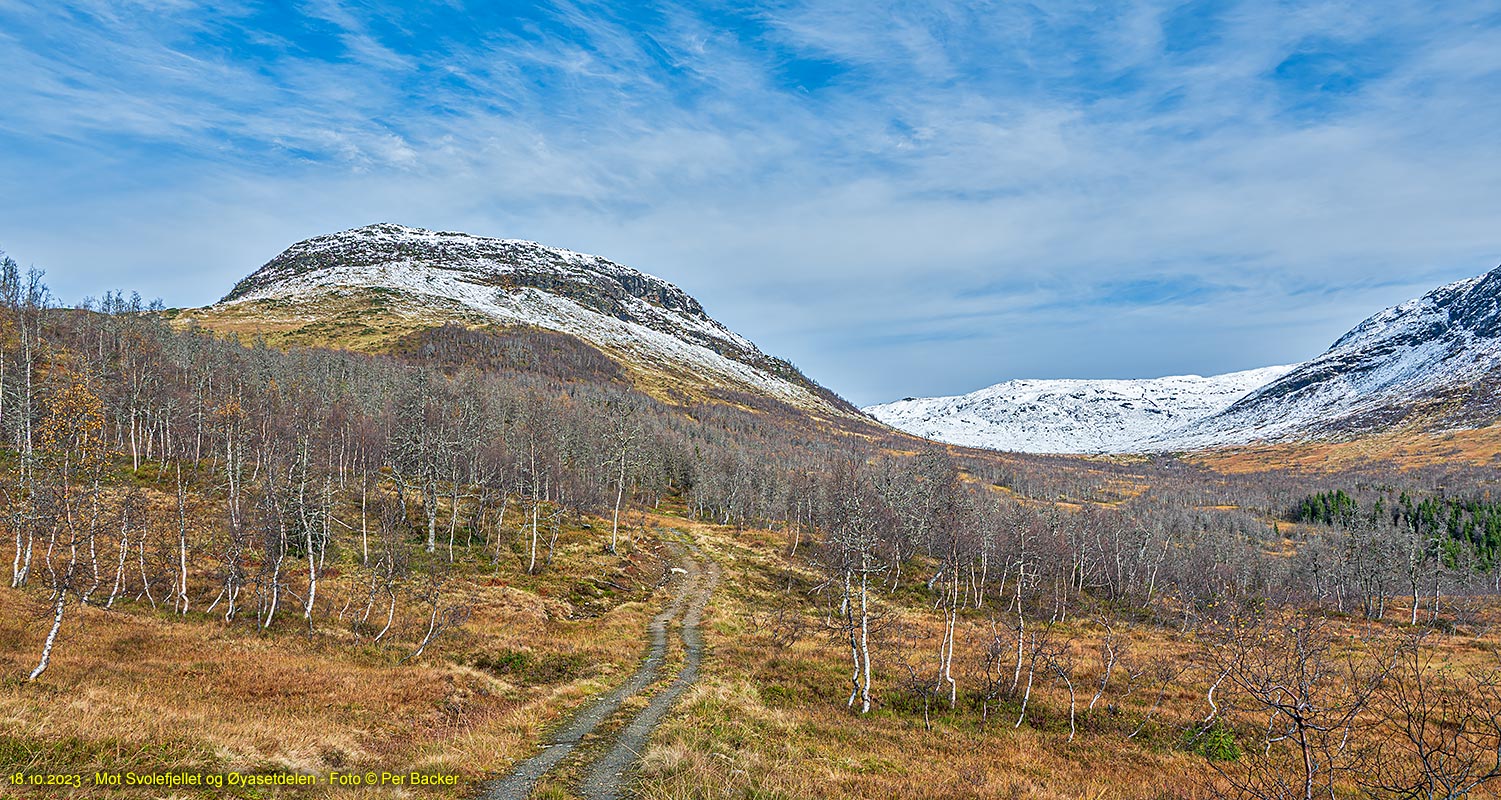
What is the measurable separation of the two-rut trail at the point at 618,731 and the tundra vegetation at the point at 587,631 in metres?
0.83

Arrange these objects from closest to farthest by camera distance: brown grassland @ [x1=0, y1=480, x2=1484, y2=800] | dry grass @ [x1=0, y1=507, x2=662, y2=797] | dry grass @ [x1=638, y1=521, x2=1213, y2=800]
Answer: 1. dry grass @ [x1=0, y1=507, x2=662, y2=797]
2. brown grassland @ [x1=0, y1=480, x2=1484, y2=800]
3. dry grass @ [x1=638, y1=521, x2=1213, y2=800]

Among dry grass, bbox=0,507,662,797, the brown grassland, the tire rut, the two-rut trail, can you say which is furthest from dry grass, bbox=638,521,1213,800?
dry grass, bbox=0,507,662,797

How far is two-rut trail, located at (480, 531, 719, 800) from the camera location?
17.1 meters

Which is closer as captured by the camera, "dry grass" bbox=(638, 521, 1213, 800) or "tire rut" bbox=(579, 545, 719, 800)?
"tire rut" bbox=(579, 545, 719, 800)

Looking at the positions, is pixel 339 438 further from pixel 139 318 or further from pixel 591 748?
pixel 139 318

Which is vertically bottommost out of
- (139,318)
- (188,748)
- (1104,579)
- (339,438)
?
(1104,579)

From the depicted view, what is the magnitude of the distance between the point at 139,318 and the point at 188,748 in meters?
177

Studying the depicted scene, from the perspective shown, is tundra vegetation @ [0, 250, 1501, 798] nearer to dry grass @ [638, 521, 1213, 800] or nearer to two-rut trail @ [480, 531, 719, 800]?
dry grass @ [638, 521, 1213, 800]

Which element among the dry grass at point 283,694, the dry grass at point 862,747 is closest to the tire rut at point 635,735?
the dry grass at point 862,747

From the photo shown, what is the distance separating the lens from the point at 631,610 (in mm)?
49188

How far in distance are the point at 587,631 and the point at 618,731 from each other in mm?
20614

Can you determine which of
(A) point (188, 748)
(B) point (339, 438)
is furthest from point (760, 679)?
(B) point (339, 438)

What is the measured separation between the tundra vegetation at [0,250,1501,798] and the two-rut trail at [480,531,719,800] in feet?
2.73

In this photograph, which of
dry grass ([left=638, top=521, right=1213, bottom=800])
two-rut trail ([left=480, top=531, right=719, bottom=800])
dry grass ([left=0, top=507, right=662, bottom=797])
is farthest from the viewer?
dry grass ([left=638, top=521, right=1213, bottom=800])
